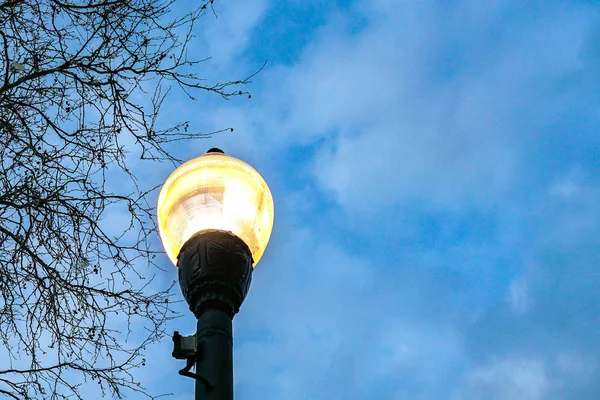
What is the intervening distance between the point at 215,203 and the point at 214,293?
1.46ft

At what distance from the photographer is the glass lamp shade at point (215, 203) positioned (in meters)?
3.08

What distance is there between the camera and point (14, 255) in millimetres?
5770

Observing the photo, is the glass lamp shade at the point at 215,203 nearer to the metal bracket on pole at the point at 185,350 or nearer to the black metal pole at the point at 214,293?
the black metal pole at the point at 214,293

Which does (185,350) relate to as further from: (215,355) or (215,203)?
(215,203)

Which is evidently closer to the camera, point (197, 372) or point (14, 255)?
point (197, 372)

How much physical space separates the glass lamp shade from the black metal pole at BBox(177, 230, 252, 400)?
0.28 ft

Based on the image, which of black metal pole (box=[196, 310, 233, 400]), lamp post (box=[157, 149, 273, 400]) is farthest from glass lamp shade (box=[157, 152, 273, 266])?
black metal pole (box=[196, 310, 233, 400])

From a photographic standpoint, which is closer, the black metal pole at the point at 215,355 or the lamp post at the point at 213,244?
the black metal pole at the point at 215,355

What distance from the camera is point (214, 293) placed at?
2.83 meters

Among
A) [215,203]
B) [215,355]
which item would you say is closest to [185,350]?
[215,355]

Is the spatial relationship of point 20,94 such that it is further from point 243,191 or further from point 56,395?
point 243,191

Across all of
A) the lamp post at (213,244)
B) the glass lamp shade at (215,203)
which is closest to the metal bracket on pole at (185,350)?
the lamp post at (213,244)

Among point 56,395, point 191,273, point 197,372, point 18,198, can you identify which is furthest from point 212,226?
point 56,395

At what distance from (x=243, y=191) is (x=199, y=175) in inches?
8.5
